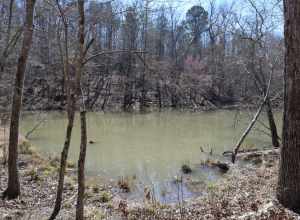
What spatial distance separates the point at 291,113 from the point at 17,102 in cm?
510

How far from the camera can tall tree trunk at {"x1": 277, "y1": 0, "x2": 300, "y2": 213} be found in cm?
589

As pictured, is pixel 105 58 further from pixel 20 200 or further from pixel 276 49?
pixel 20 200

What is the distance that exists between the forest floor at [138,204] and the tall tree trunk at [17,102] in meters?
0.31

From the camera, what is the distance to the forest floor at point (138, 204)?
6.74 meters

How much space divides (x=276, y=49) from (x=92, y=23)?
12.0 metres

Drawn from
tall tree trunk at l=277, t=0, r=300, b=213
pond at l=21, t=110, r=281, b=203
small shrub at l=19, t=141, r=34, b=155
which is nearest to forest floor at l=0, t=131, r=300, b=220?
tall tree trunk at l=277, t=0, r=300, b=213

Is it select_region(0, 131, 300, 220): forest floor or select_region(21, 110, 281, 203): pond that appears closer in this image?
select_region(0, 131, 300, 220): forest floor

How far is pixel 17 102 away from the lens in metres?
7.93

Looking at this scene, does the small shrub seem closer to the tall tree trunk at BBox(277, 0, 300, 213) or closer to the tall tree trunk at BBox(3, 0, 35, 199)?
the tall tree trunk at BBox(3, 0, 35, 199)

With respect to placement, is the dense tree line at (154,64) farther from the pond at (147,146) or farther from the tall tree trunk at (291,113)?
the pond at (147,146)

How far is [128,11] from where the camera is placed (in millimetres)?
6703

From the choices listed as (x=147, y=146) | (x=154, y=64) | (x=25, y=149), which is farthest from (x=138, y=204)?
(x=147, y=146)

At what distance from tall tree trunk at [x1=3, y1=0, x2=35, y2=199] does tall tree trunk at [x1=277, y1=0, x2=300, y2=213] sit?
15.1 feet

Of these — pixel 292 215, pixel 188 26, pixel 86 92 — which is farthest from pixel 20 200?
pixel 188 26
